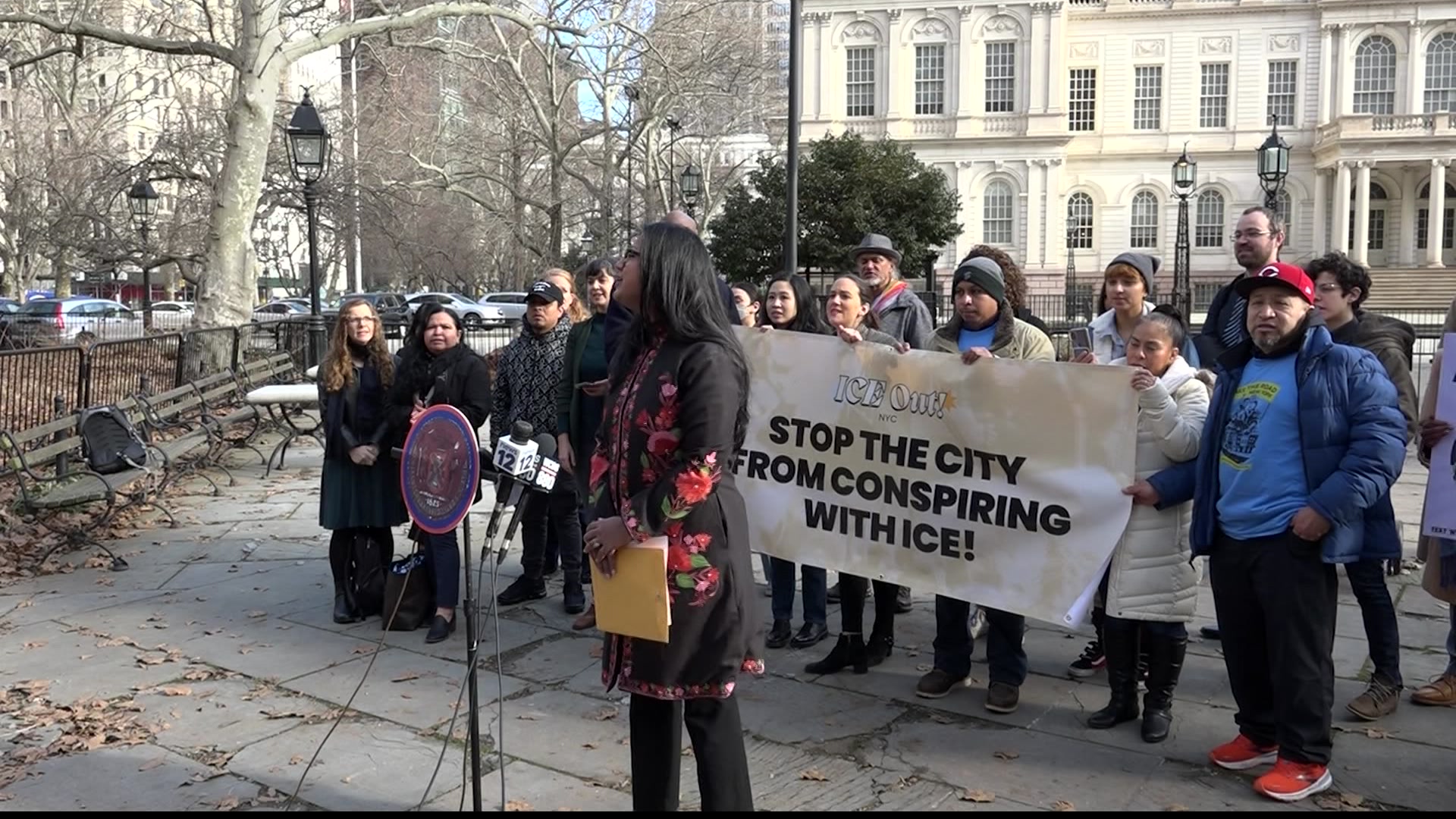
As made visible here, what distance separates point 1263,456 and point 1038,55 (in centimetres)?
5192

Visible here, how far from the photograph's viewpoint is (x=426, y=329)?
251 inches

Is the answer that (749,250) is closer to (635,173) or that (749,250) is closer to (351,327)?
(635,173)

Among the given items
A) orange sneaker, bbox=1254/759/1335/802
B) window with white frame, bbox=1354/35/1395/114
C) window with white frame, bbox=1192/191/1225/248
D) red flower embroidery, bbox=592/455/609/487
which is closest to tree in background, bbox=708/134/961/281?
window with white frame, bbox=1192/191/1225/248

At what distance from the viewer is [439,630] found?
6.15 m

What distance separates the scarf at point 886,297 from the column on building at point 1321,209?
174 feet

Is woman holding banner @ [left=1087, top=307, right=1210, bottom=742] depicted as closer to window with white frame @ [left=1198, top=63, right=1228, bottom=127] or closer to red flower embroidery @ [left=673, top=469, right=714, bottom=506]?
red flower embroidery @ [left=673, top=469, right=714, bottom=506]

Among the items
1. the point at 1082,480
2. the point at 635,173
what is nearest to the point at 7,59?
the point at 635,173

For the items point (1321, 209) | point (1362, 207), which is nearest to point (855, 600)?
point (1362, 207)

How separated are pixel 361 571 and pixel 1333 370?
5113mm

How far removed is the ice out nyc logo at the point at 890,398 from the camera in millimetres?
5145

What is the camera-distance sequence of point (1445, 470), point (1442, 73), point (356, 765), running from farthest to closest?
point (1442, 73)
point (1445, 470)
point (356, 765)

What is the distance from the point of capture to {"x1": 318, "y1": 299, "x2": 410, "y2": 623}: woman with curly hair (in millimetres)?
6461

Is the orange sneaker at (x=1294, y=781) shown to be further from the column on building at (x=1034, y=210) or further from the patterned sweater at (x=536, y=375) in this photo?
the column on building at (x=1034, y=210)

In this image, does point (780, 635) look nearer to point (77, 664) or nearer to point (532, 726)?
point (532, 726)
